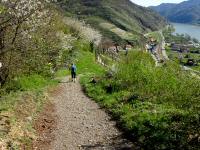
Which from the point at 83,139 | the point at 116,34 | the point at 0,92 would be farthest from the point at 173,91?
the point at 116,34

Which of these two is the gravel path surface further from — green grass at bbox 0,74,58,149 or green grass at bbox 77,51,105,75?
green grass at bbox 77,51,105,75

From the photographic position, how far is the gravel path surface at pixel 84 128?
51.6 ft

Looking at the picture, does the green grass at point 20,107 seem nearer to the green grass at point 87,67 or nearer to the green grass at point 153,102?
the green grass at point 153,102

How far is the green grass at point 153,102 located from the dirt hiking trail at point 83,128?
59 centimetres

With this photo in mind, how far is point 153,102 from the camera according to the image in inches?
844

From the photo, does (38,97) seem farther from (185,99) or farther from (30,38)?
(185,99)

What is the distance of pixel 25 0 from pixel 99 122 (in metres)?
6.91

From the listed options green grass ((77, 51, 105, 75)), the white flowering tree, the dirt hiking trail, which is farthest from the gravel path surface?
green grass ((77, 51, 105, 75))

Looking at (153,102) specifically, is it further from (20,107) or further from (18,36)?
(18,36)

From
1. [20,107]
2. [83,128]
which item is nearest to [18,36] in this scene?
[20,107]

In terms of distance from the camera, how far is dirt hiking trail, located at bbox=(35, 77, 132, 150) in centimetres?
1570

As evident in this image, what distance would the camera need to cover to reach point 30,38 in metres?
23.8

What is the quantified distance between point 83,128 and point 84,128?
0.15ft

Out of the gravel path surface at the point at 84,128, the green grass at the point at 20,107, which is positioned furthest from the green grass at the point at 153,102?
the green grass at the point at 20,107
